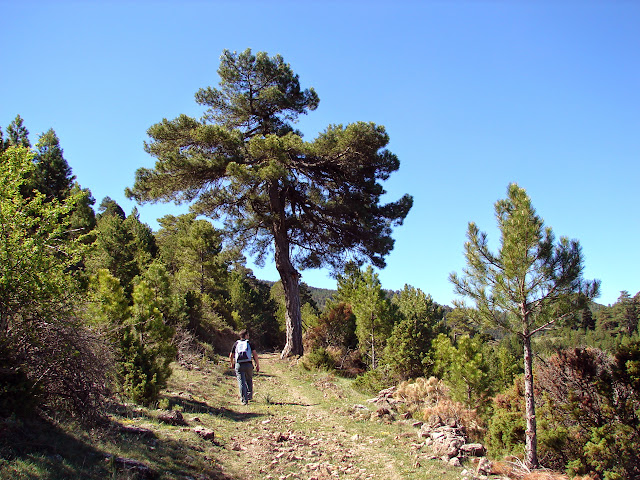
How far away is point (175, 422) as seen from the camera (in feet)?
20.6

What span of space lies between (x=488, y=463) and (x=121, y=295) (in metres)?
6.84

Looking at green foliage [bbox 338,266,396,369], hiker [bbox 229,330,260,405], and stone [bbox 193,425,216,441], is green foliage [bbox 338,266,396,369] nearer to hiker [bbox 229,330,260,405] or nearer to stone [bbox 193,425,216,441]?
hiker [bbox 229,330,260,405]

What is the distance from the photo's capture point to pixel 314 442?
6453 mm

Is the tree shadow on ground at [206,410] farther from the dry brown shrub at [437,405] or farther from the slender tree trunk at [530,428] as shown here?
the slender tree trunk at [530,428]

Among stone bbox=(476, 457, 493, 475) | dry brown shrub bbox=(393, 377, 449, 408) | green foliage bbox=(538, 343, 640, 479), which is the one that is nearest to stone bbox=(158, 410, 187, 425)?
stone bbox=(476, 457, 493, 475)

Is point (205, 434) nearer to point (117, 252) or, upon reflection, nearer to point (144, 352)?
point (144, 352)

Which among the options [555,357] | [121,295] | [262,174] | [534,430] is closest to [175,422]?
[121,295]

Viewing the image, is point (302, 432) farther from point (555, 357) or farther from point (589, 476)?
point (555, 357)

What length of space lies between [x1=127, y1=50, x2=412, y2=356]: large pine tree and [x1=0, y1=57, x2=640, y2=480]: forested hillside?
0.33 feet

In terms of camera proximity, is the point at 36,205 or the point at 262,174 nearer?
the point at 36,205

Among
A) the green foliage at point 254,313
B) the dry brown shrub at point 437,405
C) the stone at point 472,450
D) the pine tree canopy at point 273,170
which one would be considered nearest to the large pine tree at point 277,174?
the pine tree canopy at point 273,170

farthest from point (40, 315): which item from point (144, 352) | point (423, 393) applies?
point (423, 393)

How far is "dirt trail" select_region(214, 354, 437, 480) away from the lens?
527 centimetres

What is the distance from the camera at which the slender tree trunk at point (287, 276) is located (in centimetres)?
1777
